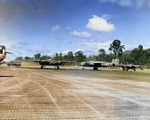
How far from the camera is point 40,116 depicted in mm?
6422

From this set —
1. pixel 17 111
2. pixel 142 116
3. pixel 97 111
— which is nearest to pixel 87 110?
pixel 97 111

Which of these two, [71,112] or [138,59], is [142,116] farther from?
[138,59]

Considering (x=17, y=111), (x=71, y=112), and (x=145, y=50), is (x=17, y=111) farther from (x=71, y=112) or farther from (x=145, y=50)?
(x=145, y=50)

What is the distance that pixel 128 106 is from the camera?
8281 mm

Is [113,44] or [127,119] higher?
[113,44]

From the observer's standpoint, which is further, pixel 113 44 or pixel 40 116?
pixel 113 44

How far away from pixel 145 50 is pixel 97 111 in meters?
123

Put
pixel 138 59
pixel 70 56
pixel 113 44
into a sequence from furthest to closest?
pixel 70 56, pixel 138 59, pixel 113 44

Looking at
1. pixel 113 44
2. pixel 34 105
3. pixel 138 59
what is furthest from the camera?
pixel 138 59

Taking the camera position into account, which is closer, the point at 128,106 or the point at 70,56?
the point at 128,106

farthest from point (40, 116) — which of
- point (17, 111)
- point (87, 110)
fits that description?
point (87, 110)

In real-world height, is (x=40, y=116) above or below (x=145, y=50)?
below

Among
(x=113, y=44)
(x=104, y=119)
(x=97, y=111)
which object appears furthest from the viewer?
(x=113, y=44)

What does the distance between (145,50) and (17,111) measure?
125418mm
